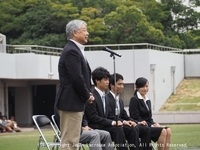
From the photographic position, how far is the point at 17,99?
120 feet

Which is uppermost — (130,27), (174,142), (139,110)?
(130,27)

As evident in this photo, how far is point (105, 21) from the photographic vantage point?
5028cm

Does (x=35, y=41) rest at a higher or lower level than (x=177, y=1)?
lower

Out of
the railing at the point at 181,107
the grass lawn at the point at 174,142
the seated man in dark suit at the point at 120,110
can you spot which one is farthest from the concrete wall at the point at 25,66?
the seated man in dark suit at the point at 120,110

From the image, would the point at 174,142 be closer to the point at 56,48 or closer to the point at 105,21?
the point at 56,48

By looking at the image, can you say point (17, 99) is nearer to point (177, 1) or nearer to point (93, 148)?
point (177, 1)

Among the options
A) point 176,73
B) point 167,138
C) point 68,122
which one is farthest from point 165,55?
point 68,122

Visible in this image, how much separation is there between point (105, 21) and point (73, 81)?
4248 centimetres

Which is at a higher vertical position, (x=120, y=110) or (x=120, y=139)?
(x=120, y=110)

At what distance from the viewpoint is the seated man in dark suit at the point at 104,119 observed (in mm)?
9914

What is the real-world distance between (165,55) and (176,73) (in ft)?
10.8

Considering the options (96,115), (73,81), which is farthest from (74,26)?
(96,115)

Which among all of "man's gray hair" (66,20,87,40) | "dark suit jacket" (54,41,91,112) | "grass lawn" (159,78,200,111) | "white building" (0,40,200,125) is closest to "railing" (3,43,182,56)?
"white building" (0,40,200,125)

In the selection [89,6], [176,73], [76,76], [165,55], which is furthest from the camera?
[89,6]
